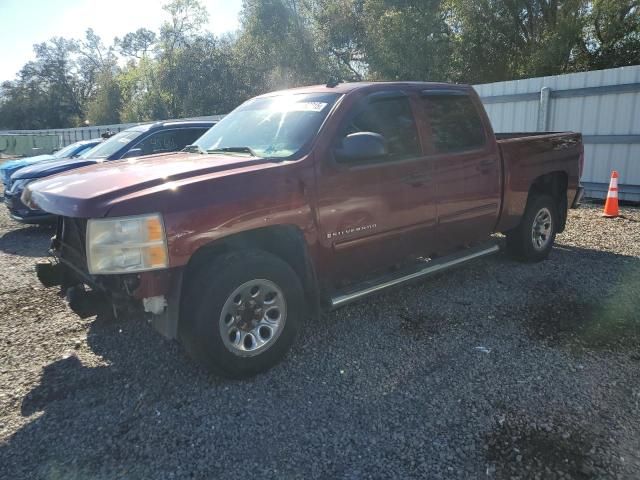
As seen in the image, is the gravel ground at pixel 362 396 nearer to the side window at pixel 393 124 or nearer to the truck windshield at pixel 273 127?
the side window at pixel 393 124

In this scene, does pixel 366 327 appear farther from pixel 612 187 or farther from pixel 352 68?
pixel 352 68

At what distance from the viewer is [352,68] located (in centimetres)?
2614

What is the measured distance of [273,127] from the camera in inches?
161

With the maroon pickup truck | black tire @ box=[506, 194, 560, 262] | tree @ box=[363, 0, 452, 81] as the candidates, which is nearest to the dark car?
the maroon pickup truck

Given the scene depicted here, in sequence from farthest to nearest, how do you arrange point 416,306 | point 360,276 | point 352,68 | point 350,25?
point 352,68 < point 350,25 < point 416,306 < point 360,276

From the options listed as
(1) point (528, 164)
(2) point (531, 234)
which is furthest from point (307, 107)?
(2) point (531, 234)

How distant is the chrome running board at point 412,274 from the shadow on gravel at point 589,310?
66 centimetres

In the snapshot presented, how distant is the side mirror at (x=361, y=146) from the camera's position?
3.61 m

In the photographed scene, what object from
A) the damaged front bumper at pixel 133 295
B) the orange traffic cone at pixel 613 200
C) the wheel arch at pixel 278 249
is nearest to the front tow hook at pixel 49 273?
the damaged front bumper at pixel 133 295

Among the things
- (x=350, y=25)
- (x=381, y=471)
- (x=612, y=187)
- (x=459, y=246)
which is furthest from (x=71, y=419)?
(x=350, y=25)

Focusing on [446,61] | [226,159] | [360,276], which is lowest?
[360,276]

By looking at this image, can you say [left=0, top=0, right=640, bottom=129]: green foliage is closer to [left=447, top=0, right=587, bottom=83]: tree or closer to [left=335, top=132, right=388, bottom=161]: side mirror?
[left=447, top=0, right=587, bottom=83]: tree

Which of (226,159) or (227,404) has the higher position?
(226,159)

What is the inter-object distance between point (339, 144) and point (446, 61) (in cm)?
1714
